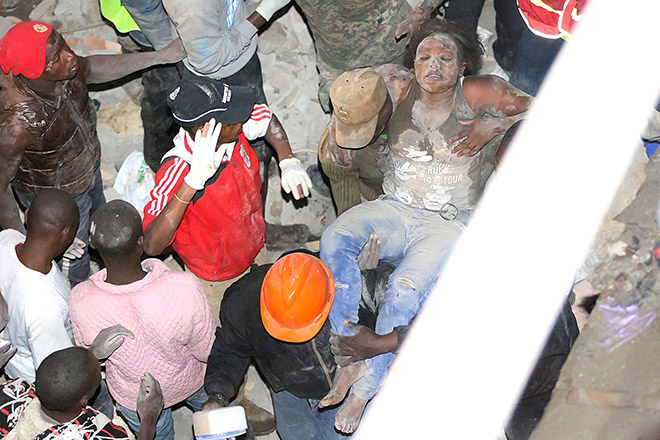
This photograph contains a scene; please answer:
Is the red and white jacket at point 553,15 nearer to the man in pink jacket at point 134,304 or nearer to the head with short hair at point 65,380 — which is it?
the man in pink jacket at point 134,304

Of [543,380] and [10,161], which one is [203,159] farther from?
[543,380]

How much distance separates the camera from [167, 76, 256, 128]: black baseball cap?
3.34 m

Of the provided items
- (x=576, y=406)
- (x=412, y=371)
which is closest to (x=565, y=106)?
(x=412, y=371)

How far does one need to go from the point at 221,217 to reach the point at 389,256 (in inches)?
32.4

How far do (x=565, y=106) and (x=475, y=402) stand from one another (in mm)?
1612

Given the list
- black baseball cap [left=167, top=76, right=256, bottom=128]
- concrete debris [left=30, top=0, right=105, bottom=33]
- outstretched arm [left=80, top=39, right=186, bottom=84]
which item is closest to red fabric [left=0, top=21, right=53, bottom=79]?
outstretched arm [left=80, top=39, right=186, bottom=84]

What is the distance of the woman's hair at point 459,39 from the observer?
362cm

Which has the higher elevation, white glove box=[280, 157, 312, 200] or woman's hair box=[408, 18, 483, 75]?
woman's hair box=[408, 18, 483, 75]

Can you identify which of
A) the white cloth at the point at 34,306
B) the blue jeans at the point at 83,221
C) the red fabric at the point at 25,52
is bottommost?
the blue jeans at the point at 83,221

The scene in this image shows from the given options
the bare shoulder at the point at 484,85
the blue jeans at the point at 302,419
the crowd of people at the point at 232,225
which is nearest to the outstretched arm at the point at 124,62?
the crowd of people at the point at 232,225

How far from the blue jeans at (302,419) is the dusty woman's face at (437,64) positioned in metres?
1.57

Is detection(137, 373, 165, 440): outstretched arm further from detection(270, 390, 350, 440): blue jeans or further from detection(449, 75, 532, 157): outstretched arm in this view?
detection(449, 75, 532, 157): outstretched arm

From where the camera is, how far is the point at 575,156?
252cm

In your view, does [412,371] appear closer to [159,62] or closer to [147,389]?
[147,389]
